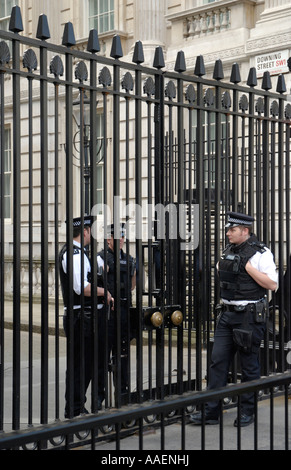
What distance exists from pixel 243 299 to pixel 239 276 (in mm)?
194

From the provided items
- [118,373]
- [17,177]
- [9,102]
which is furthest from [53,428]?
[9,102]

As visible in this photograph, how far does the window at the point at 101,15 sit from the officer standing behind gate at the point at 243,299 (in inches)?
526

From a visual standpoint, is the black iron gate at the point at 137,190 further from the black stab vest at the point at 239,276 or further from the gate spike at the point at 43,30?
the black stab vest at the point at 239,276

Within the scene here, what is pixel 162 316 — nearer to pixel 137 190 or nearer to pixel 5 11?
pixel 137 190

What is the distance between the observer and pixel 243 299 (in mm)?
6262

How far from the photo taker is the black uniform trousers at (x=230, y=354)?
6.27m

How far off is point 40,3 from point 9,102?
2.73 metres

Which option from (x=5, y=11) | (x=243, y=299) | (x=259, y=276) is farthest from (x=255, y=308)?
(x=5, y=11)

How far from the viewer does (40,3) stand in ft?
65.2

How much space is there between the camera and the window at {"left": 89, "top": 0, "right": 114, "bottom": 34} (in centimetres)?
1861

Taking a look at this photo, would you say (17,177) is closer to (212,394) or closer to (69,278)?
(69,278)

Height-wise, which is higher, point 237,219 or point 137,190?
point 137,190

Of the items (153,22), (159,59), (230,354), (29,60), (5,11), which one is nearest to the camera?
(29,60)

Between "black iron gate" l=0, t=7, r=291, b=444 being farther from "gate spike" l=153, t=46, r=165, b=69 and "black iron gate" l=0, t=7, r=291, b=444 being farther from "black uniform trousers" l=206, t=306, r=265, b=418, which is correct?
"black uniform trousers" l=206, t=306, r=265, b=418
